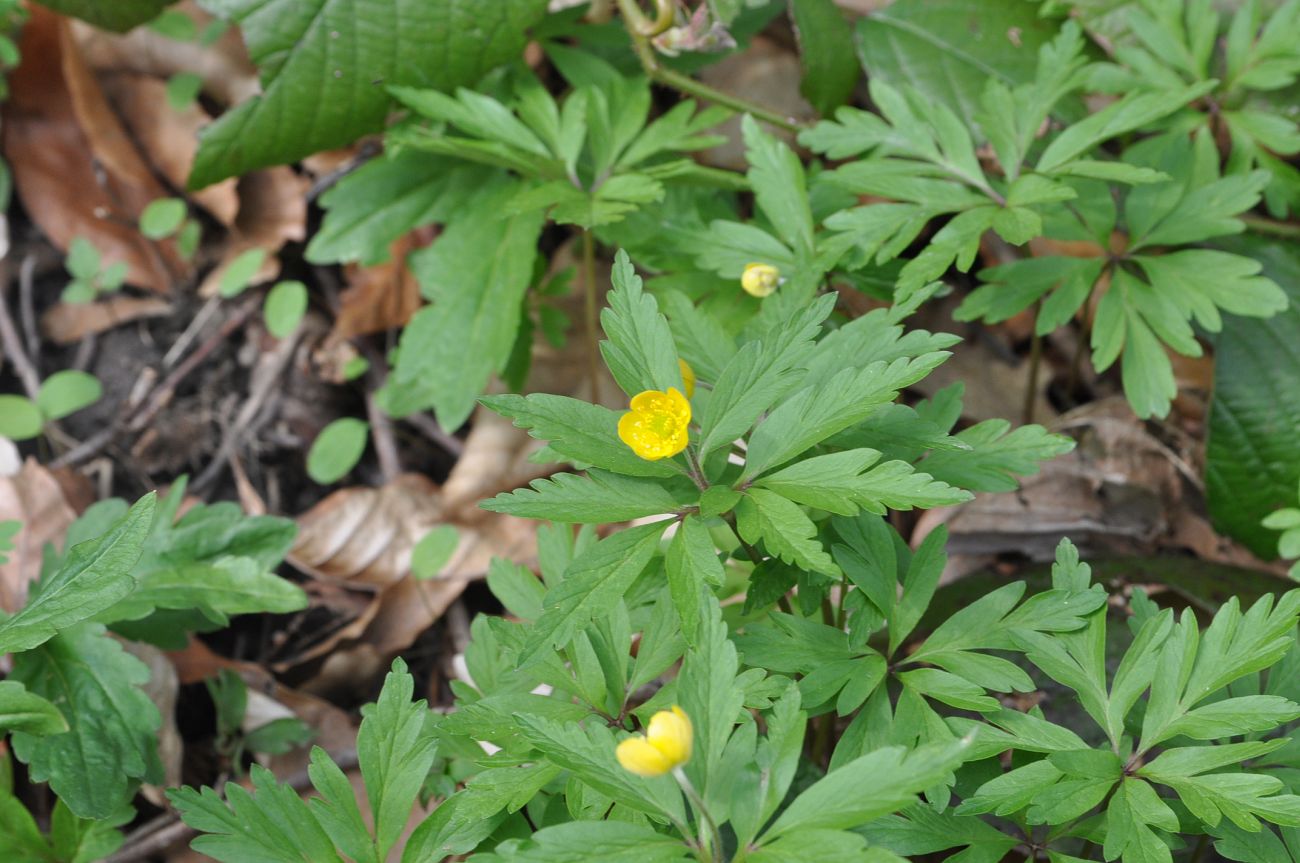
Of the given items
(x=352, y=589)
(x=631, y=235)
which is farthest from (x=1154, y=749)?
(x=352, y=589)

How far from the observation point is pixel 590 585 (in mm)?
1388

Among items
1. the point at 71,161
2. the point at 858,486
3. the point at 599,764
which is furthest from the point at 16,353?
the point at 858,486

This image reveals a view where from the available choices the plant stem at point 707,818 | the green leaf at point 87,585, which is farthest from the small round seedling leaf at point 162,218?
the plant stem at point 707,818

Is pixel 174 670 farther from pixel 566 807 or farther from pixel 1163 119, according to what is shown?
pixel 1163 119

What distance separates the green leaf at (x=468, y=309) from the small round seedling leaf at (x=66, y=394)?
1.07 m

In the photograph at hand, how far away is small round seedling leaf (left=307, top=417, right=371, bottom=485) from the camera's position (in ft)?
9.64

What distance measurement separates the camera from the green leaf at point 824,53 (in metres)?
2.72

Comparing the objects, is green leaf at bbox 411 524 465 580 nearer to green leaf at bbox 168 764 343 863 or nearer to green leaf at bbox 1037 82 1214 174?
green leaf at bbox 168 764 343 863

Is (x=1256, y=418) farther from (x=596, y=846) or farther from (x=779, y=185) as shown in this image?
(x=596, y=846)

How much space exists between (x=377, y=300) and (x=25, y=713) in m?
1.79

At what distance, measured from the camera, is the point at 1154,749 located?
5.36ft

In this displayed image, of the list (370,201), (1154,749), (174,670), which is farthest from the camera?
(370,201)

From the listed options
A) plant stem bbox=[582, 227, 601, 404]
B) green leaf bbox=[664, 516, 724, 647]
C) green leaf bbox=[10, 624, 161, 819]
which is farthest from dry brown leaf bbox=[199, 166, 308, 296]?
green leaf bbox=[664, 516, 724, 647]

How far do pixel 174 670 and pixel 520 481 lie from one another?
0.96 meters
